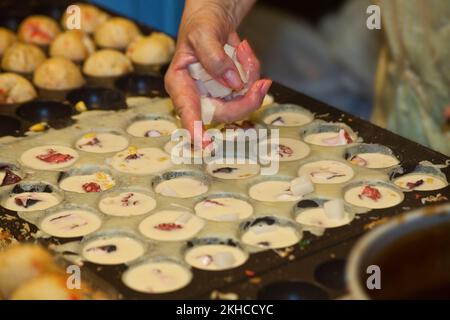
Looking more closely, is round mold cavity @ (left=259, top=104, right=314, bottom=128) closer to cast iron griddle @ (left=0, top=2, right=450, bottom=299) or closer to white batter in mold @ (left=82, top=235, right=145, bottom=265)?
cast iron griddle @ (left=0, top=2, right=450, bottom=299)

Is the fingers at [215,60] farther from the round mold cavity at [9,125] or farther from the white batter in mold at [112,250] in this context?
the round mold cavity at [9,125]

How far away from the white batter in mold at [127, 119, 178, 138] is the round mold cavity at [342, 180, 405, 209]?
2.19 feet

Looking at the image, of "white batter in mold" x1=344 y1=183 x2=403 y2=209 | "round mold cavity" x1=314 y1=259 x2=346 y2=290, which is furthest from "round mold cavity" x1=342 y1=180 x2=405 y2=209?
"round mold cavity" x1=314 y1=259 x2=346 y2=290

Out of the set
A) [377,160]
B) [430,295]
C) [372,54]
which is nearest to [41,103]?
[377,160]

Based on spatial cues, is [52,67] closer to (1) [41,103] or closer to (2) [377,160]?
(1) [41,103]

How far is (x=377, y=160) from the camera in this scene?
2.51 meters

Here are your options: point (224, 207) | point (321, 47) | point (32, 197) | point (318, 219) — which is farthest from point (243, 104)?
point (321, 47)

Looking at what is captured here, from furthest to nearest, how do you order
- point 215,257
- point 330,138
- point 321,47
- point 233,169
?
point 321,47 < point 330,138 < point 233,169 < point 215,257

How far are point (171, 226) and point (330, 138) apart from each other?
700mm

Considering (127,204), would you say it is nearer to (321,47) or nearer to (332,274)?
(332,274)

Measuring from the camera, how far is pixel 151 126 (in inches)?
109

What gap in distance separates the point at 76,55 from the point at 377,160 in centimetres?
132

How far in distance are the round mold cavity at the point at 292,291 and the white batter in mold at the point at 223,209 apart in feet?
1.14

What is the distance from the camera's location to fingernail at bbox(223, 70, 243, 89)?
7.77 ft
